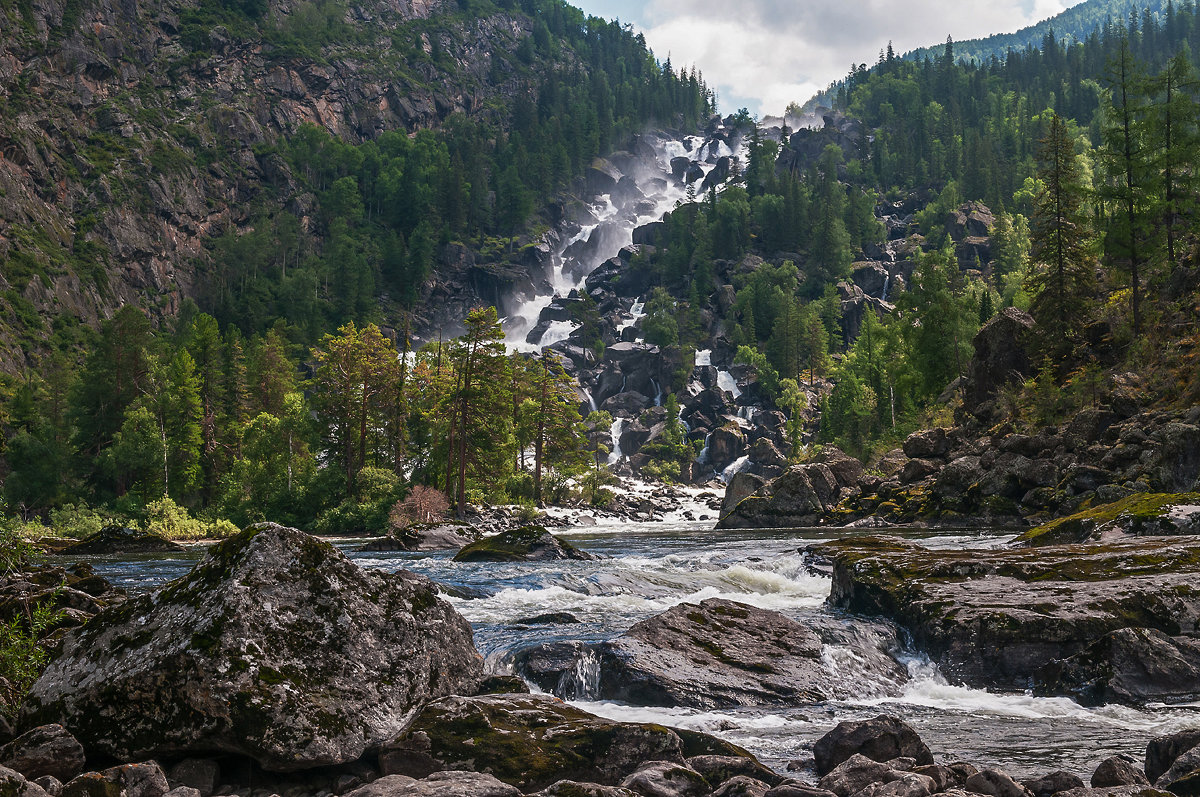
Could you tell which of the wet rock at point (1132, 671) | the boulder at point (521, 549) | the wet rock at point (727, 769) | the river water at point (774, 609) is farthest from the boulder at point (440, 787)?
the boulder at point (521, 549)

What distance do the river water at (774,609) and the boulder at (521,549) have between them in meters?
1.36

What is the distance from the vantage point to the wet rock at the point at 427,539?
37.5m

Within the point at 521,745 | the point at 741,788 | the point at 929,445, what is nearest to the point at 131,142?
the point at 929,445

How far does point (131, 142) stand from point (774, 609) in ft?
508

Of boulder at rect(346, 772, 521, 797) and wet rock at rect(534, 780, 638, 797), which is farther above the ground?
boulder at rect(346, 772, 521, 797)

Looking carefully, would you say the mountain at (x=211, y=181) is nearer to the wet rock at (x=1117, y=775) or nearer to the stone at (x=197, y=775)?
the stone at (x=197, y=775)

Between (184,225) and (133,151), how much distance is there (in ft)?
46.2

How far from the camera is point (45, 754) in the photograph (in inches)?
295

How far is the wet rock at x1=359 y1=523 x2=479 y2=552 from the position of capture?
123ft

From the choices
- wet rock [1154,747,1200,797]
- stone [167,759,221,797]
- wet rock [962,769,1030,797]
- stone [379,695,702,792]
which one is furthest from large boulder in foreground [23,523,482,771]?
wet rock [1154,747,1200,797]

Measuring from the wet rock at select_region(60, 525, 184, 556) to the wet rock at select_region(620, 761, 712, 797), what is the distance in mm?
38254

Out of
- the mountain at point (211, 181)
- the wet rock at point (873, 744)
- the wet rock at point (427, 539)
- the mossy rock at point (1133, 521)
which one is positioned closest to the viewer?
the wet rock at point (873, 744)

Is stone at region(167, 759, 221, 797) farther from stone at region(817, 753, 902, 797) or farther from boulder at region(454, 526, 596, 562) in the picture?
boulder at region(454, 526, 596, 562)

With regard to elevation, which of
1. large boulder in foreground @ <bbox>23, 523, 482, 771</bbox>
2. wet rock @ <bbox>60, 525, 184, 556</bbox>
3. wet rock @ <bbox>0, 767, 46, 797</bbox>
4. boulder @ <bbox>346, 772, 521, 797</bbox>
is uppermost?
large boulder in foreground @ <bbox>23, 523, 482, 771</bbox>
